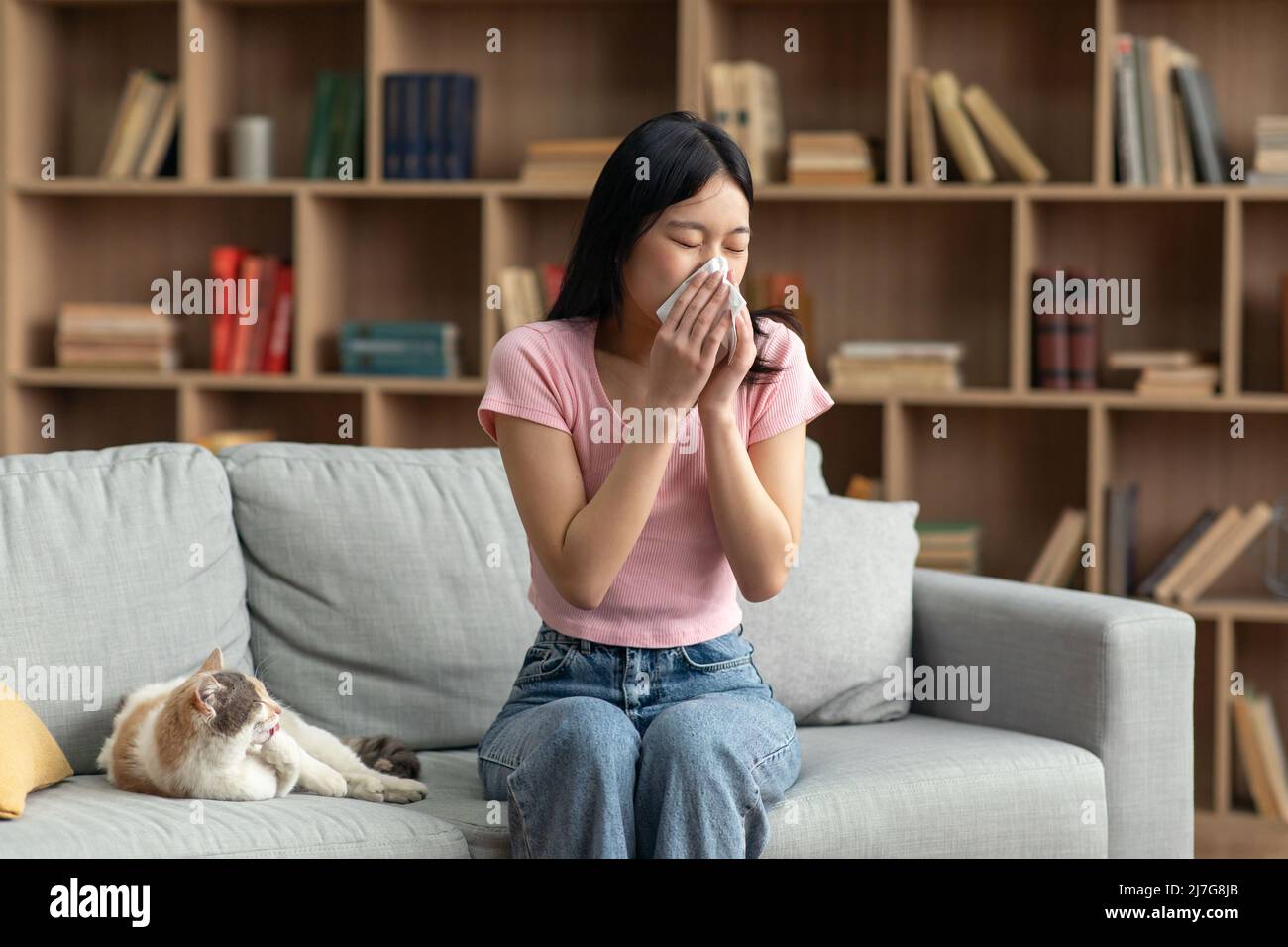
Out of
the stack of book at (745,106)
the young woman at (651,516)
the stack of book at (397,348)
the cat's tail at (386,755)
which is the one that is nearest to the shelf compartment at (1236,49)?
the stack of book at (745,106)

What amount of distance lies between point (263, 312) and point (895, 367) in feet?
4.79

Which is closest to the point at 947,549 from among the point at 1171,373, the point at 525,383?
the point at 1171,373

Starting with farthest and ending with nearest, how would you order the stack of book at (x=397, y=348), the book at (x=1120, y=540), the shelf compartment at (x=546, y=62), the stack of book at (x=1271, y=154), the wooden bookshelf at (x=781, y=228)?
the shelf compartment at (x=546, y=62)
the stack of book at (x=397, y=348)
the wooden bookshelf at (x=781, y=228)
the book at (x=1120, y=540)
the stack of book at (x=1271, y=154)

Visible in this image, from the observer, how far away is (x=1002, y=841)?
1890mm

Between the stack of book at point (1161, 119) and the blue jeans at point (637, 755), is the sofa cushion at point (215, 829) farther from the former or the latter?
the stack of book at point (1161, 119)

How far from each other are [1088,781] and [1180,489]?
1.59 m

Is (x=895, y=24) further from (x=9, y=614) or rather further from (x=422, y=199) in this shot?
(x=9, y=614)

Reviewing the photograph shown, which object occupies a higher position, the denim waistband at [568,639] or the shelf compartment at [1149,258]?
the shelf compartment at [1149,258]

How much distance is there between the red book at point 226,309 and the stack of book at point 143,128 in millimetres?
276

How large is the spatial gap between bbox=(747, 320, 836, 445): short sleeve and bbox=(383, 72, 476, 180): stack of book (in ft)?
5.89

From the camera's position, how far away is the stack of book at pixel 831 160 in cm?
324

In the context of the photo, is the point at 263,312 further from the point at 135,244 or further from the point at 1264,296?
the point at 1264,296

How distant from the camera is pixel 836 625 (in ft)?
7.20
